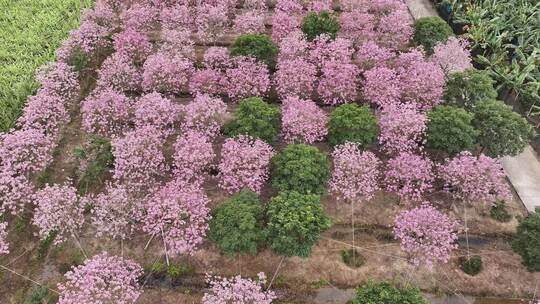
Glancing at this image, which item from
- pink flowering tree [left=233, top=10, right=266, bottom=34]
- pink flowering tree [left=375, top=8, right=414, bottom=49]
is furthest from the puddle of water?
pink flowering tree [left=233, top=10, right=266, bottom=34]

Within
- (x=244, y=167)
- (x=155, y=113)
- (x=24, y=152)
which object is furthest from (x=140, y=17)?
(x=244, y=167)

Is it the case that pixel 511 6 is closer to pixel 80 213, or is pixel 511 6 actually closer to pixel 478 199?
pixel 478 199

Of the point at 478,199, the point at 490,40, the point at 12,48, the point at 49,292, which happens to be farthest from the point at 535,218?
the point at 12,48

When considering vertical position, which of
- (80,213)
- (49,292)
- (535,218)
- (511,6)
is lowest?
(49,292)

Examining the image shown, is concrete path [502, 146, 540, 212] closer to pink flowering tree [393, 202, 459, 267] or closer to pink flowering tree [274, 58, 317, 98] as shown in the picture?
pink flowering tree [393, 202, 459, 267]

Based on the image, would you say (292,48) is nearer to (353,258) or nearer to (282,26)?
(282,26)

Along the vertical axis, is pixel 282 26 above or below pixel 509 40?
above
